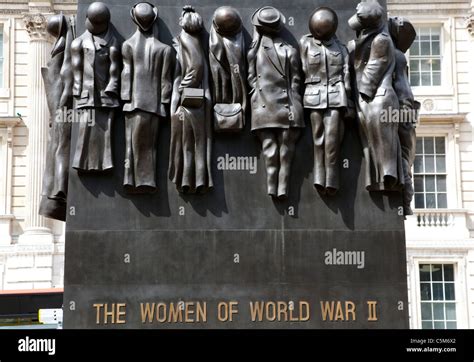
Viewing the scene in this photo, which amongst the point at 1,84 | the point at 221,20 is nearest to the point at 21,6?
the point at 1,84

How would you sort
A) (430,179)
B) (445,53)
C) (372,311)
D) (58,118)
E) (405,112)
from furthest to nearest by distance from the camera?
(445,53) < (430,179) < (58,118) < (405,112) < (372,311)

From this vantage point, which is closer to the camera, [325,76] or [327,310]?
[327,310]

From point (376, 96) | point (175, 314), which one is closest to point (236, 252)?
point (175, 314)

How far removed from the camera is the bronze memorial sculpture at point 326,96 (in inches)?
428

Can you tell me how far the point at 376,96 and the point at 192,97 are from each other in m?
2.05

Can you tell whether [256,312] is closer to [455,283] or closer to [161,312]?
[161,312]

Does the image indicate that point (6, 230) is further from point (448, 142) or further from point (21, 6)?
point (448, 142)

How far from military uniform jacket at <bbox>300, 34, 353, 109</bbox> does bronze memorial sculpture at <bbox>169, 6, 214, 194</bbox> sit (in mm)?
1137

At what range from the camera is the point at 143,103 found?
10.8 m

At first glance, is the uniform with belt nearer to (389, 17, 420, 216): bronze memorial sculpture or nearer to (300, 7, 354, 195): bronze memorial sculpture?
(300, 7, 354, 195): bronze memorial sculpture

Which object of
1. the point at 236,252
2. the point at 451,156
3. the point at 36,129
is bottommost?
the point at 236,252

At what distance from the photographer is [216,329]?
10328 millimetres

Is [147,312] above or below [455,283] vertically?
above

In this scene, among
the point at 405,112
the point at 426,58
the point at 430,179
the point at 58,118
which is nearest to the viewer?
the point at 405,112
